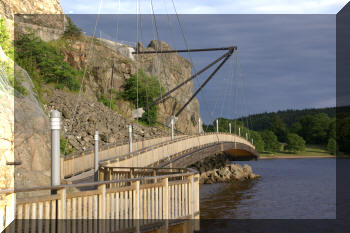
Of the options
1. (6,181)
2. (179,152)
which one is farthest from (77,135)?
(6,181)

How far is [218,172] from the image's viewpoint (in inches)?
2169

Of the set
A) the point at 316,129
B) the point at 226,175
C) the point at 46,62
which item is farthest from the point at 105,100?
Answer: the point at 316,129

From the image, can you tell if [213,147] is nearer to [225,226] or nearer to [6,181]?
[225,226]

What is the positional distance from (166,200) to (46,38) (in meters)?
59.4

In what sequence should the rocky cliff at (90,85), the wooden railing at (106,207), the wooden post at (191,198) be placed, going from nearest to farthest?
the wooden railing at (106,207) → the wooden post at (191,198) → the rocky cliff at (90,85)

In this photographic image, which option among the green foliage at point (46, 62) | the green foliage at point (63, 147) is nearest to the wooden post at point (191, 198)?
the green foliage at point (63, 147)

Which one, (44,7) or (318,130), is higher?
(44,7)

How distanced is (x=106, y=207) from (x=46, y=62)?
53705 mm

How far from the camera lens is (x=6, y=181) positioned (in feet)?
46.9

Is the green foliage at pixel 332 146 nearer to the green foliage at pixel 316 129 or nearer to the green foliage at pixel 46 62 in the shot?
the green foliage at pixel 316 129

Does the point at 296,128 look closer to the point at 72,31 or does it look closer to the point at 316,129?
the point at 316,129

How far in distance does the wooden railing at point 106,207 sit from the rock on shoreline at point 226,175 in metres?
39.4

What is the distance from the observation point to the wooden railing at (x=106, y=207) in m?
7.64

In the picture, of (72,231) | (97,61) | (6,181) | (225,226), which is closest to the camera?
(72,231)
